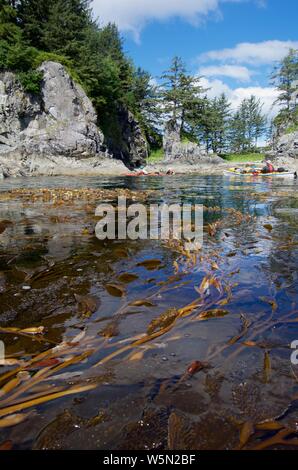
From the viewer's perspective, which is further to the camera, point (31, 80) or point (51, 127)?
point (51, 127)

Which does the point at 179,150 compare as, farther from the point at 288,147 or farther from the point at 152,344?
→ the point at 152,344

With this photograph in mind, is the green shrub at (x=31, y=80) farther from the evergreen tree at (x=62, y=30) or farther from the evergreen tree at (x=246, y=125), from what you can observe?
the evergreen tree at (x=246, y=125)

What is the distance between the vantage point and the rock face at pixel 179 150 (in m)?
47.7

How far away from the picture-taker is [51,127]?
31906 mm

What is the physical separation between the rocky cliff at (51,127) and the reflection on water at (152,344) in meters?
27.7

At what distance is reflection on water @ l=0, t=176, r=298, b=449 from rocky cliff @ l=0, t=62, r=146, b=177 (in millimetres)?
27729

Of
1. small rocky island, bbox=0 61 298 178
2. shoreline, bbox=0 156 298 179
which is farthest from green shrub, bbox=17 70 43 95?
shoreline, bbox=0 156 298 179

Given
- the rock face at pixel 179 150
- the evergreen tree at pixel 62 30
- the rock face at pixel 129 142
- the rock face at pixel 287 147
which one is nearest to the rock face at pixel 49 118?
the evergreen tree at pixel 62 30

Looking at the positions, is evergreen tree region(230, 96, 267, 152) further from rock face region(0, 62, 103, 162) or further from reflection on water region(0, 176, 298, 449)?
reflection on water region(0, 176, 298, 449)

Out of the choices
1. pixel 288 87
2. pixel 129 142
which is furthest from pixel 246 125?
pixel 129 142

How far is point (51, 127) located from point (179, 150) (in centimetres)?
2477

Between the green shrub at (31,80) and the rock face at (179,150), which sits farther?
the rock face at (179,150)

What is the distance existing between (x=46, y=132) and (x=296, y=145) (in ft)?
120

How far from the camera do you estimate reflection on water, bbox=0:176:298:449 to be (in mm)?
1380
